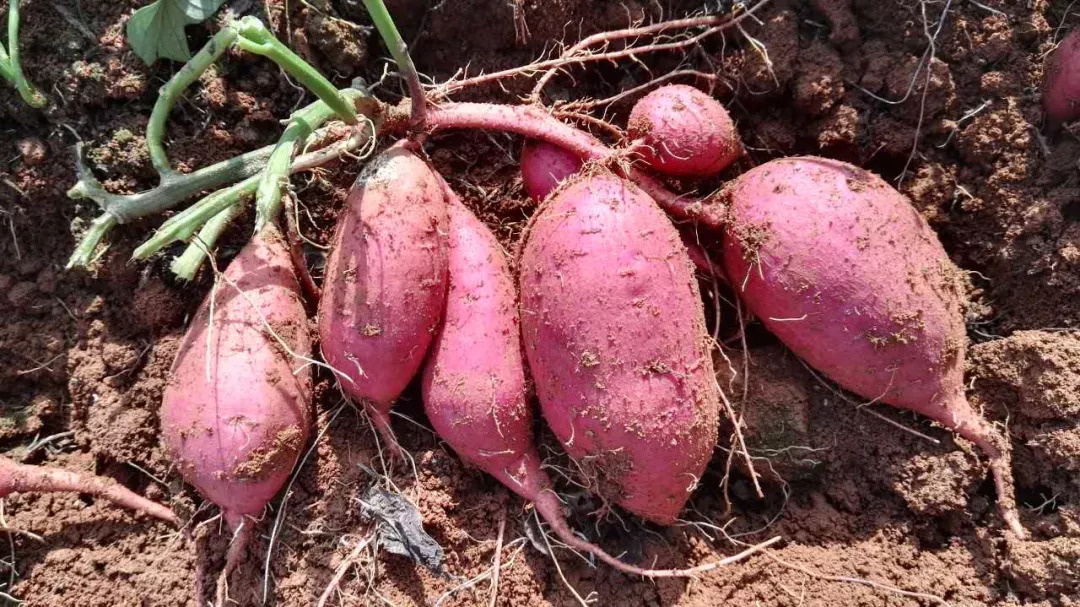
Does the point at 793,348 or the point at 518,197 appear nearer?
the point at 793,348

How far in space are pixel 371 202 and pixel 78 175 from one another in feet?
2.50

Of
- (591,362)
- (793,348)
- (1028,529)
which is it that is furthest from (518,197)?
(1028,529)

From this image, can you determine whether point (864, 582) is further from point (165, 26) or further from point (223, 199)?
point (165, 26)

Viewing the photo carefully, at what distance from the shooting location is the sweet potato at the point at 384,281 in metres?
1.41

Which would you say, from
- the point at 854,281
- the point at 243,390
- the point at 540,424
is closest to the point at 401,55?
the point at 243,390

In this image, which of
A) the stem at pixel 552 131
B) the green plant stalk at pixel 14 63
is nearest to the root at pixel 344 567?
the stem at pixel 552 131

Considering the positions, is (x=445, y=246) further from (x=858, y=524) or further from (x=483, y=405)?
(x=858, y=524)

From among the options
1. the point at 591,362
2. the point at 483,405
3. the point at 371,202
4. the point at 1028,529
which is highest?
the point at 371,202

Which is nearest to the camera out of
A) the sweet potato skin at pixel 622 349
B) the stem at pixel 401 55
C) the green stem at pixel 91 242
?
the stem at pixel 401 55

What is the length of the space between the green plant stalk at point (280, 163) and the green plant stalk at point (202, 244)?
0.09 m

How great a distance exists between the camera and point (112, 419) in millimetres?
1590

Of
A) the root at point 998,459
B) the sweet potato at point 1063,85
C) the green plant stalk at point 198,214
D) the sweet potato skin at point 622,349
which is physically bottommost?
the root at point 998,459

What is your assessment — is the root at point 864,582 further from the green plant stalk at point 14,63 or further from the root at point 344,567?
the green plant stalk at point 14,63

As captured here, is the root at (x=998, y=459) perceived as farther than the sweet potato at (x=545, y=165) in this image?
No
